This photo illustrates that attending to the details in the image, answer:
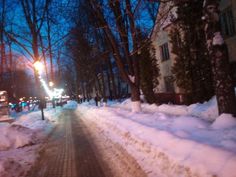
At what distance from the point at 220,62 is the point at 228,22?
11181mm

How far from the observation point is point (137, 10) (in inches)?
445

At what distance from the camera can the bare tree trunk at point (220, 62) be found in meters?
9.16

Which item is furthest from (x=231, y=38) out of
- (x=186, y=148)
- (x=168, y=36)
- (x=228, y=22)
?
(x=186, y=148)

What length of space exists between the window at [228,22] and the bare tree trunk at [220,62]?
10.3 m

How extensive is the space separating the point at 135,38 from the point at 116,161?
411 inches

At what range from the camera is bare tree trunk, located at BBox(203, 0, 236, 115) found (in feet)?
30.1

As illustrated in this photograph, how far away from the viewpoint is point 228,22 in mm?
19234

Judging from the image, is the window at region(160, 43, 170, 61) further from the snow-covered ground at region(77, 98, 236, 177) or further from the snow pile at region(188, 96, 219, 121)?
the snow-covered ground at region(77, 98, 236, 177)

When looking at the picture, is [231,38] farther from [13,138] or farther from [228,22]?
[13,138]

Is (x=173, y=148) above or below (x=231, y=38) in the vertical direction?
below

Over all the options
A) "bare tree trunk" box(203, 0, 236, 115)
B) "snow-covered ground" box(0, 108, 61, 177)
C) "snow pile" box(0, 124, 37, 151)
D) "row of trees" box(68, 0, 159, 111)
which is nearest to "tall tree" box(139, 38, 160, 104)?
"row of trees" box(68, 0, 159, 111)

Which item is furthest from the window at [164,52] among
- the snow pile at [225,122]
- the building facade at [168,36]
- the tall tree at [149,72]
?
the snow pile at [225,122]

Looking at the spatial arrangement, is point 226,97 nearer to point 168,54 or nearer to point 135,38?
point 135,38

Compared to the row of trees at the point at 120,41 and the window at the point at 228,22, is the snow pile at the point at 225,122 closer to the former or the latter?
the row of trees at the point at 120,41
